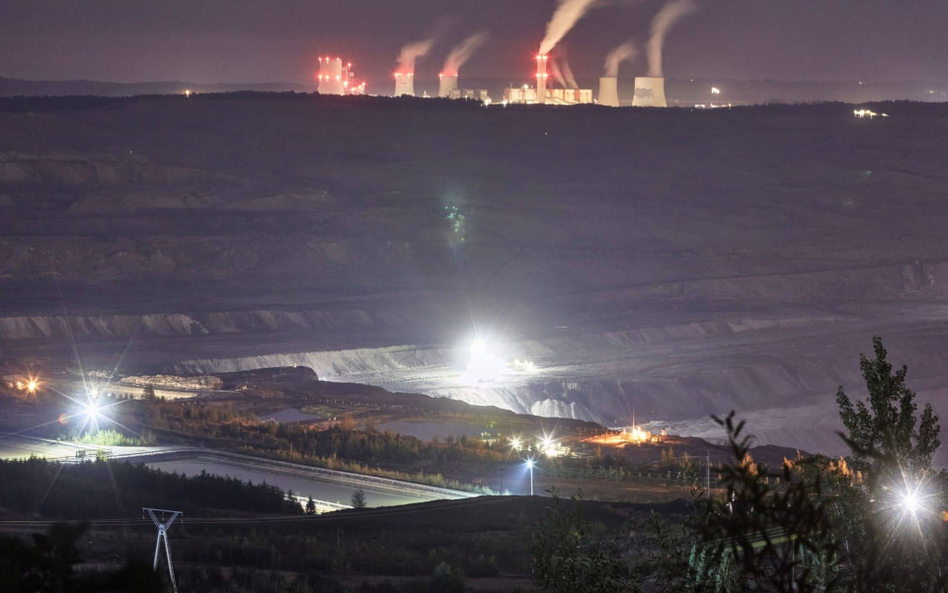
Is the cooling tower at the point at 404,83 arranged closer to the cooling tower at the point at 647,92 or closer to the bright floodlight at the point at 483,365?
the cooling tower at the point at 647,92

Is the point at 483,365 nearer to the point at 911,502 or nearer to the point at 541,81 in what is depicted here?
the point at 911,502

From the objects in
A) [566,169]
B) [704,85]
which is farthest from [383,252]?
[704,85]

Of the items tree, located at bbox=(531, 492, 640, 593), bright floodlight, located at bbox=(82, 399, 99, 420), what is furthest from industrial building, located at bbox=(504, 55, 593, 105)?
tree, located at bbox=(531, 492, 640, 593)

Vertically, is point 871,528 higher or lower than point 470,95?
lower

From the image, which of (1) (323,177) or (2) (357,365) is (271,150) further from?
(2) (357,365)

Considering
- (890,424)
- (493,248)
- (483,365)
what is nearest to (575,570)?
(890,424)

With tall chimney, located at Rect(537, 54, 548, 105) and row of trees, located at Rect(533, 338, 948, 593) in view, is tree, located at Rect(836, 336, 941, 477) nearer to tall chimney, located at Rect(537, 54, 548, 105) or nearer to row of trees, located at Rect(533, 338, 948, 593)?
row of trees, located at Rect(533, 338, 948, 593)

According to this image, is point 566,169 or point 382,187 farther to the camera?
point 566,169

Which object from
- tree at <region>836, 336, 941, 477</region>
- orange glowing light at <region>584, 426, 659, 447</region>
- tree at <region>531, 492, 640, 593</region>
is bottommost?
tree at <region>531, 492, 640, 593</region>

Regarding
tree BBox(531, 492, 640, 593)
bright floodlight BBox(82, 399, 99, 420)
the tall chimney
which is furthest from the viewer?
the tall chimney

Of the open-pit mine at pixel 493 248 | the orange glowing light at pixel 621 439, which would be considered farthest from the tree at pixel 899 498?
the open-pit mine at pixel 493 248

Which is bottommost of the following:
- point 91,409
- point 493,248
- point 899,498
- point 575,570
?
point 575,570
